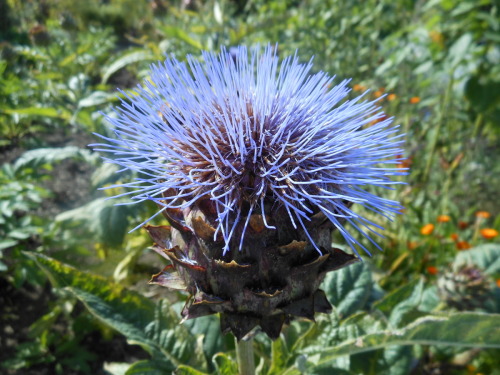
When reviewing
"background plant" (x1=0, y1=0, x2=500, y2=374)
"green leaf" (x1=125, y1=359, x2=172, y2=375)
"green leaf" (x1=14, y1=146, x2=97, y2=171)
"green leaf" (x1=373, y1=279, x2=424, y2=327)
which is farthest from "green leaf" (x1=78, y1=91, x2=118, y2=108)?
"green leaf" (x1=373, y1=279, x2=424, y2=327)

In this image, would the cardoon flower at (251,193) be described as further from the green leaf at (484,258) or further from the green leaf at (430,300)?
the green leaf at (484,258)

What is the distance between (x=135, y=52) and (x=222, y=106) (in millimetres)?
1123

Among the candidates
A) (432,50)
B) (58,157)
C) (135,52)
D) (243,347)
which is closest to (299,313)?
(243,347)

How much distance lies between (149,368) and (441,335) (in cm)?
50

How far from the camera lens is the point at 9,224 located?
1222 millimetres

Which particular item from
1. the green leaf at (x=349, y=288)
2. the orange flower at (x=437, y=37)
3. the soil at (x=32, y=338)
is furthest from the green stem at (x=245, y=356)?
the orange flower at (x=437, y=37)

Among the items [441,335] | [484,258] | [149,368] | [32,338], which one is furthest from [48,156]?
[484,258]

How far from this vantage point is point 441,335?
711 millimetres

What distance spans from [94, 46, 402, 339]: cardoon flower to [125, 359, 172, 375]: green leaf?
22 centimetres

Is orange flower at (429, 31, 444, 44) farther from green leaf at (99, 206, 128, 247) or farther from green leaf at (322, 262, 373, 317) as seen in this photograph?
green leaf at (99, 206, 128, 247)

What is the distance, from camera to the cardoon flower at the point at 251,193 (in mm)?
618

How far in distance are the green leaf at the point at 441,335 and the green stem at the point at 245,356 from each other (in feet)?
0.40

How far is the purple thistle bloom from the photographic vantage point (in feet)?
2.05

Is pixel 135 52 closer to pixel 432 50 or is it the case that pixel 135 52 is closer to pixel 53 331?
pixel 53 331
